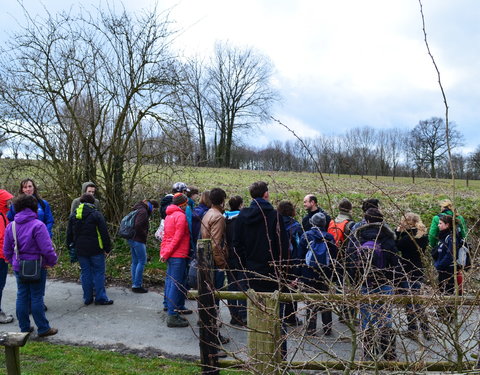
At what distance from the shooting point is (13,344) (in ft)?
10.7

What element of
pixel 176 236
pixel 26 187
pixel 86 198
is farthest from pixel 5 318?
pixel 176 236

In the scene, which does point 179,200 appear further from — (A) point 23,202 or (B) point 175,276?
(A) point 23,202

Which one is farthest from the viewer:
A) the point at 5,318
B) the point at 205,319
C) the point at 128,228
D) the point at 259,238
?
the point at 128,228

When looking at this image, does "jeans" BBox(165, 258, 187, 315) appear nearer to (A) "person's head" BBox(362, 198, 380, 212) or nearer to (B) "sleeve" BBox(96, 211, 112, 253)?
(B) "sleeve" BBox(96, 211, 112, 253)

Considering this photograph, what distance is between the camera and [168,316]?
6273 millimetres

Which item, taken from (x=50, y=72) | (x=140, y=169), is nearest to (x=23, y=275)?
(x=140, y=169)

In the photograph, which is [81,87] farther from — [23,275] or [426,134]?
[426,134]

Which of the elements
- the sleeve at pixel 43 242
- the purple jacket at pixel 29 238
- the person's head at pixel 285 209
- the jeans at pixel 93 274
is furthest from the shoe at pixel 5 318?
the person's head at pixel 285 209

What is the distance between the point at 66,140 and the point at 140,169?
217cm

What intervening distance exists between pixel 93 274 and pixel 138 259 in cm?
92

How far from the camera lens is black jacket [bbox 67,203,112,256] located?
688 cm

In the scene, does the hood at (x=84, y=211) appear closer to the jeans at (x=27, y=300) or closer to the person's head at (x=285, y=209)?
the jeans at (x=27, y=300)

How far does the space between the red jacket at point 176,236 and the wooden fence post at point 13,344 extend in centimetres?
279

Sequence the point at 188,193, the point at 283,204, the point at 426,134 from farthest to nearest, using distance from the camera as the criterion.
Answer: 1. the point at 426,134
2. the point at 188,193
3. the point at 283,204
